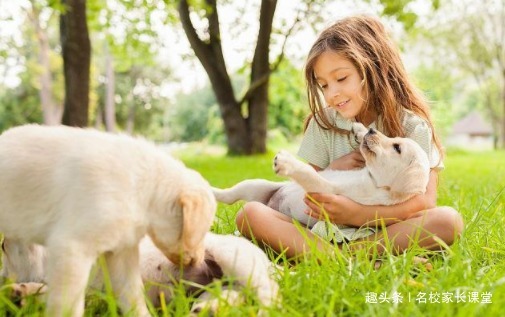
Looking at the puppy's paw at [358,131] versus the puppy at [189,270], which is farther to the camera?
the puppy's paw at [358,131]

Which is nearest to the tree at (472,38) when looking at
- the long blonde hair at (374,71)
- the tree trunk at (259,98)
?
the tree trunk at (259,98)

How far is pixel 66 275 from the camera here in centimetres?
171

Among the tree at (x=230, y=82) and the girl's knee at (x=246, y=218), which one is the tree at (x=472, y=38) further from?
the girl's knee at (x=246, y=218)

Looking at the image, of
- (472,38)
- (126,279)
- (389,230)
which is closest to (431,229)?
(389,230)

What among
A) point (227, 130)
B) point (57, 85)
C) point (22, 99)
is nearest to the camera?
point (227, 130)

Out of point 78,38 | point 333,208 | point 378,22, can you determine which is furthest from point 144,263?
point 78,38

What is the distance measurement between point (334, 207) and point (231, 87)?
1180cm

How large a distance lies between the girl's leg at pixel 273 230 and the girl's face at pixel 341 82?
845 millimetres

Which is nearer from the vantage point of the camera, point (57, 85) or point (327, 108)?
point (327, 108)

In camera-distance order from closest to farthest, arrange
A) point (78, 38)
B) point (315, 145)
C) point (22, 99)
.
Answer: point (315, 145), point (78, 38), point (22, 99)

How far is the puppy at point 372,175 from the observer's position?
2.90 meters

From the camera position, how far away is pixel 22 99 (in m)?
39.8

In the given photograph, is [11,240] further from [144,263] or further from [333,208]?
[333,208]

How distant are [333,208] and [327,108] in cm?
109
